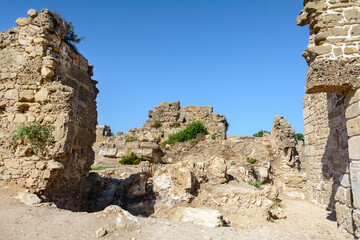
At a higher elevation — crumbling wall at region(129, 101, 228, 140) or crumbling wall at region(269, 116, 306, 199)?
crumbling wall at region(129, 101, 228, 140)

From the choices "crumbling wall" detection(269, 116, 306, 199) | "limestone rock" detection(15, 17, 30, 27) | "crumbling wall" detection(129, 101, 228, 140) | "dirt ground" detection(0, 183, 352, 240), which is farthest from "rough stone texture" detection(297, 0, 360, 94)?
"crumbling wall" detection(129, 101, 228, 140)

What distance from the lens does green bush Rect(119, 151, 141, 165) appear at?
1081 centimetres

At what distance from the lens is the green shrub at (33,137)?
4902 millimetres

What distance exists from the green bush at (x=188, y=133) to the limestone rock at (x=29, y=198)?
15607 mm

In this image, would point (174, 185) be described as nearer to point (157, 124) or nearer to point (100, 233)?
point (100, 233)

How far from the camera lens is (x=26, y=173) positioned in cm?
481

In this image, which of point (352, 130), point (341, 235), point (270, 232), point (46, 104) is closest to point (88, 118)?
point (46, 104)

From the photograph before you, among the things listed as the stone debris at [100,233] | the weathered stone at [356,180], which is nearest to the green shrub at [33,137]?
the stone debris at [100,233]

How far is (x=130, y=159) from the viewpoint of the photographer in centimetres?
1084

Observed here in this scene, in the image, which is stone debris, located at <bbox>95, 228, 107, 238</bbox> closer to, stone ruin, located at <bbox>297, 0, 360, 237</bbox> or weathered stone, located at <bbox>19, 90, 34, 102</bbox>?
weathered stone, located at <bbox>19, 90, 34, 102</bbox>

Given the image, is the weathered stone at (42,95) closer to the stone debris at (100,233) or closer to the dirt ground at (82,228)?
the dirt ground at (82,228)

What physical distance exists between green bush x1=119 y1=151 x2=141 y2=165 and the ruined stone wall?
4864mm

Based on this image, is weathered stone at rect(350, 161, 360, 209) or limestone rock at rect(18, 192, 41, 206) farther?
limestone rock at rect(18, 192, 41, 206)

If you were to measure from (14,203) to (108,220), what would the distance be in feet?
5.17
